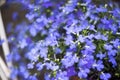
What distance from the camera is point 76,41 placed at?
1.57 meters

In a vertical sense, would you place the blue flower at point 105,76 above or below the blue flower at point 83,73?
below

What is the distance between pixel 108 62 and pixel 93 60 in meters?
0.16

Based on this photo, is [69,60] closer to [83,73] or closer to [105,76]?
[83,73]

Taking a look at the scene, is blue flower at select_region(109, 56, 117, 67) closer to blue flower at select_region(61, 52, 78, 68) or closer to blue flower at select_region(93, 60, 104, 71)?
blue flower at select_region(93, 60, 104, 71)

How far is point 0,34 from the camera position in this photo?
204 cm

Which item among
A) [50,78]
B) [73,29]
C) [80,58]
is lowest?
[50,78]

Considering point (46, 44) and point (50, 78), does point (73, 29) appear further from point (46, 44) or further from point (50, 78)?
point (50, 78)

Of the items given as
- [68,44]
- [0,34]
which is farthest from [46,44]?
[0,34]

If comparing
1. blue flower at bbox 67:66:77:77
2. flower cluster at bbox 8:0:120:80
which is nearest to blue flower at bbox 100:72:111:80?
flower cluster at bbox 8:0:120:80

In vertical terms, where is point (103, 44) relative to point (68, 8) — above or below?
below

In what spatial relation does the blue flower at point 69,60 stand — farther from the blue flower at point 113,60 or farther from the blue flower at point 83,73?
the blue flower at point 113,60

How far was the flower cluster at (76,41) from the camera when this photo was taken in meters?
1.55

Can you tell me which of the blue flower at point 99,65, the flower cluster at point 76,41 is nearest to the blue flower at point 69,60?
the flower cluster at point 76,41

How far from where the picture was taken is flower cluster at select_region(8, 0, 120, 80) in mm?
1551
